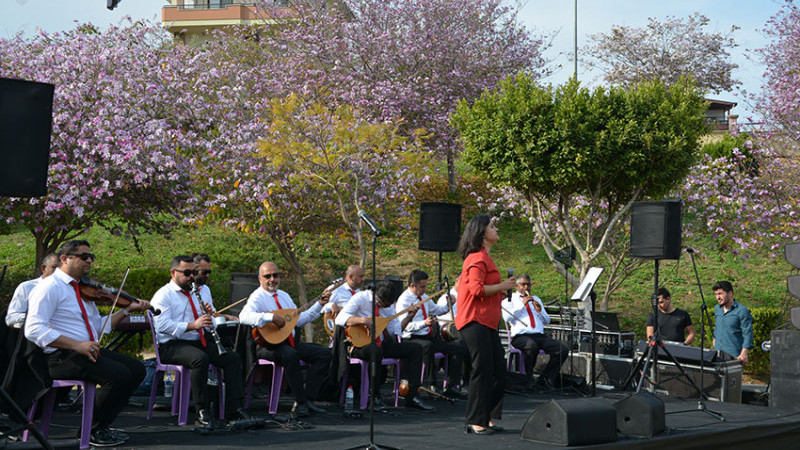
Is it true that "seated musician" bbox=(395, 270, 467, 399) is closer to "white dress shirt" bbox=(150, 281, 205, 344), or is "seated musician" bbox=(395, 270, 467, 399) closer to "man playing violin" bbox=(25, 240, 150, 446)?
"white dress shirt" bbox=(150, 281, 205, 344)

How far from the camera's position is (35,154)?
415cm

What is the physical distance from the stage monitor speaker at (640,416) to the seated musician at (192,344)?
2.98 m

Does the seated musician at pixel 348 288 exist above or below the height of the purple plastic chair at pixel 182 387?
above

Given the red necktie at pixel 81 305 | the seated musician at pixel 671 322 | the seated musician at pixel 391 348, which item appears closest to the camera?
the red necktie at pixel 81 305

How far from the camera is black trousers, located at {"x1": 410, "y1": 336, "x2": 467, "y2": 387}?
28.6 feet

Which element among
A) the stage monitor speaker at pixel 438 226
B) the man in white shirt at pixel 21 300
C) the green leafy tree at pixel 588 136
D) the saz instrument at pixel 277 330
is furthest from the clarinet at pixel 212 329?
the green leafy tree at pixel 588 136

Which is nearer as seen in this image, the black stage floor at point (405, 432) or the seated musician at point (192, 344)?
the black stage floor at point (405, 432)

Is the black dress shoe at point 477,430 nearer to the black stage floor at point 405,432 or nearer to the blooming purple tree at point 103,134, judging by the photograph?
the black stage floor at point 405,432

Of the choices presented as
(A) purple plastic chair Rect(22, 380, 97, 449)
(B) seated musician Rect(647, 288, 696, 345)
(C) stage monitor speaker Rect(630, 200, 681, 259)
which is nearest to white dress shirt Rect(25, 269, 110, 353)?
(A) purple plastic chair Rect(22, 380, 97, 449)

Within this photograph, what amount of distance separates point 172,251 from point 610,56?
722 inches

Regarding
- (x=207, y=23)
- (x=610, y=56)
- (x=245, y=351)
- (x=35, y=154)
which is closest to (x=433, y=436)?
(x=245, y=351)

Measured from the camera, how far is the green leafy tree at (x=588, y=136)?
12430mm

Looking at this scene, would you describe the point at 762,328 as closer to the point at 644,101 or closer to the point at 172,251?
the point at 644,101

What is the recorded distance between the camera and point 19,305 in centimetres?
636
